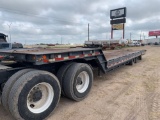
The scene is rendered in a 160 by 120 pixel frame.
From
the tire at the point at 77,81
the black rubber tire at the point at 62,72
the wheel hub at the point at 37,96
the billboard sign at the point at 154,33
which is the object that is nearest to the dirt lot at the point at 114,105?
the tire at the point at 77,81

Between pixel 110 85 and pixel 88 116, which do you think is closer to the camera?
pixel 88 116

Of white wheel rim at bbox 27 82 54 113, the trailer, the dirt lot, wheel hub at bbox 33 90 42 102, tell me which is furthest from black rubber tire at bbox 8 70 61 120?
the dirt lot

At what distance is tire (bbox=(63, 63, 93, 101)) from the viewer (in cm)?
420

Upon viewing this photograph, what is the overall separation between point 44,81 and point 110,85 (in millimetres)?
3168

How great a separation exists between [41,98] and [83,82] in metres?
1.56

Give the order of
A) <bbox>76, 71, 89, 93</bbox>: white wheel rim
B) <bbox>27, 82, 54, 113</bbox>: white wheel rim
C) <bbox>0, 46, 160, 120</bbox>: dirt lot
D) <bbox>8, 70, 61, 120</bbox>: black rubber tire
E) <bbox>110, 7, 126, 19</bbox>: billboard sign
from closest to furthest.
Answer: <bbox>8, 70, 61, 120</bbox>: black rubber tire, <bbox>27, 82, 54, 113</bbox>: white wheel rim, <bbox>0, 46, 160, 120</bbox>: dirt lot, <bbox>76, 71, 89, 93</bbox>: white wheel rim, <bbox>110, 7, 126, 19</bbox>: billboard sign

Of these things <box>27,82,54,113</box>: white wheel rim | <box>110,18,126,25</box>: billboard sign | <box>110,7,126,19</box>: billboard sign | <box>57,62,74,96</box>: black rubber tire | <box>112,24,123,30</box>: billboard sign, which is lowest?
<box>27,82,54,113</box>: white wheel rim

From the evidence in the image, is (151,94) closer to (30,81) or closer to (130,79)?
(130,79)

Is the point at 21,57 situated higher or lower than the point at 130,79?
higher

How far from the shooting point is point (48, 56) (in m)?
3.63

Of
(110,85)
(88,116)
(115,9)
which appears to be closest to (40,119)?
(88,116)

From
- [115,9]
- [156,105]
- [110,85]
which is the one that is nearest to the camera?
[156,105]

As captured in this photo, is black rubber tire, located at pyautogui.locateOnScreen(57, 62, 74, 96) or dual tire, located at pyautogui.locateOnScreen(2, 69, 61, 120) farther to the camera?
black rubber tire, located at pyautogui.locateOnScreen(57, 62, 74, 96)

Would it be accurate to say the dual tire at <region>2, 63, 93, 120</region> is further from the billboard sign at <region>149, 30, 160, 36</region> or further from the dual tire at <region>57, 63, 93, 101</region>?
the billboard sign at <region>149, 30, 160, 36</region>
